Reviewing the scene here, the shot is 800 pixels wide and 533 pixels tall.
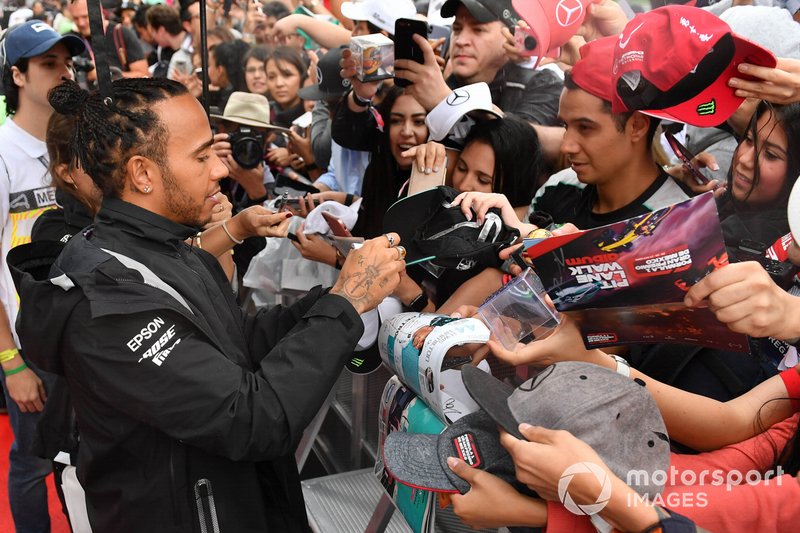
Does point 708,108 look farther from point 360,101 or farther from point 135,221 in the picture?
point 360,101

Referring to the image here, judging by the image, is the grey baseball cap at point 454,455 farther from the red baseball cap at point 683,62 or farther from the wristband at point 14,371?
the wristband at point 14,371

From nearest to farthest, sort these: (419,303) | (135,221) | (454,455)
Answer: (454,455), (135,221), (419,303)

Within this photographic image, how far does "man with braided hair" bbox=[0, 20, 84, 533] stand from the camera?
8.21 ft

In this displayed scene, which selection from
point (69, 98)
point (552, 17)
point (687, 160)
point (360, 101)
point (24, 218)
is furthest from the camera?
point (360, 101)

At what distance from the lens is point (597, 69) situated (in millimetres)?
1907

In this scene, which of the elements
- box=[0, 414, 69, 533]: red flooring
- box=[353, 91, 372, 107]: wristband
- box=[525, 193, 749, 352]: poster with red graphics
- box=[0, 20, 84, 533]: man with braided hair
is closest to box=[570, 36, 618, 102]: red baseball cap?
box=[525, 193, 749, 352]: poster with red graphics

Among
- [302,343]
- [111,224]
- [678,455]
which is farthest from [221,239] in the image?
[678,455]

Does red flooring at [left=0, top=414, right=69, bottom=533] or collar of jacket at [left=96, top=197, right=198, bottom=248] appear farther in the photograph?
red flooring at [left=0, top=414, right=69, bottom=533]

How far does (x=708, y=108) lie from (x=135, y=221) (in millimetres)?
1390

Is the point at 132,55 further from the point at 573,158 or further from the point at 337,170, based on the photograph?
the point at 573,158

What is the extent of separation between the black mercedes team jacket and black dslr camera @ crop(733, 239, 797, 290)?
90 centimetres

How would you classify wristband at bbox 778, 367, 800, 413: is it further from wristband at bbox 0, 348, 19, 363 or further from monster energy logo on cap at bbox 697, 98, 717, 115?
wristband at bbox 0, 348, 19, 363

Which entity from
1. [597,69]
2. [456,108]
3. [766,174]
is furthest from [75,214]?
[766,174]

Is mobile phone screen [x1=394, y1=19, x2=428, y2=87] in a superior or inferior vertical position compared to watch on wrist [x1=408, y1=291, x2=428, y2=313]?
superior
